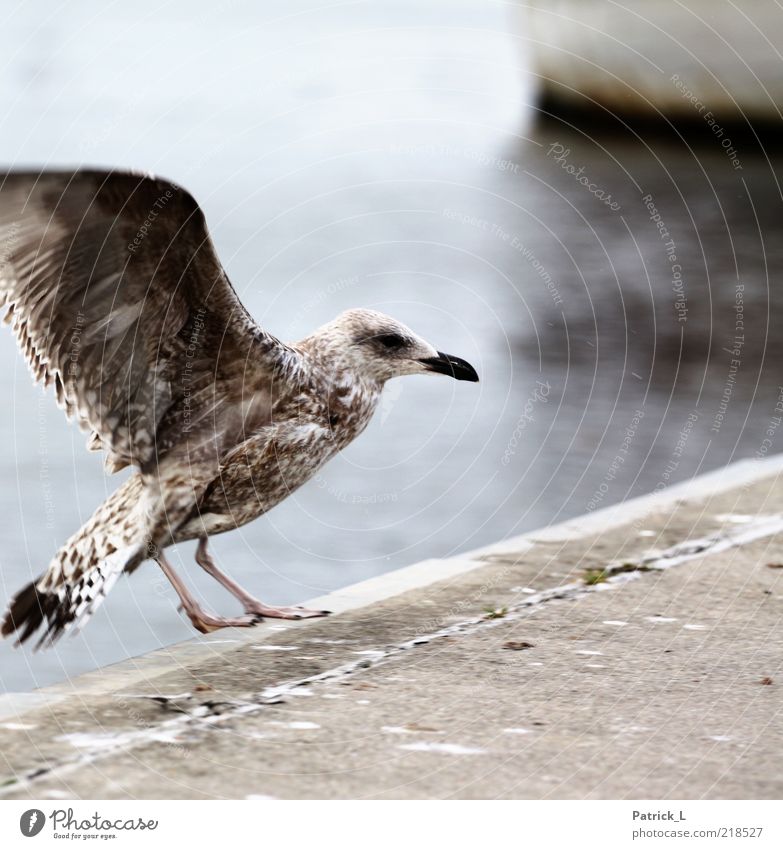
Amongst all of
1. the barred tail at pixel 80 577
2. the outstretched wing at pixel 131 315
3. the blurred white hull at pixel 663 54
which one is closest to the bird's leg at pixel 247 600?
the barred tail at pixel 80 577

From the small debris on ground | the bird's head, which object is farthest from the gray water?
the small debris on ground

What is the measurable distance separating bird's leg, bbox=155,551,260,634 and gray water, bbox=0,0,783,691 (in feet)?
2.87

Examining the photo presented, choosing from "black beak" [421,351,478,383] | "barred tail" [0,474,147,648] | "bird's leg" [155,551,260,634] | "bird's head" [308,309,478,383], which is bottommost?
"bird's leg" [155,551,260,634]

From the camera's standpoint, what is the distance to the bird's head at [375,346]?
168 inches

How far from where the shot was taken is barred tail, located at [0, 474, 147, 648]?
13.9 feet

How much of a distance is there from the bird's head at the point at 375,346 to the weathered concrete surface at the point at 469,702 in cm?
91

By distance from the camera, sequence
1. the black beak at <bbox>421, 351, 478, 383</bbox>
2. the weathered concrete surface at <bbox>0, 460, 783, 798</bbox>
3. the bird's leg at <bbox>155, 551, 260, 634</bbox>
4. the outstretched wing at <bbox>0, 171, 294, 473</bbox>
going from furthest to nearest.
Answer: the bird's leg at <bbox>155, 551, 260, 634</bbox> < the black beak at <bbox>421, 351, 478, 383</bbox> < the outstretched wing at <bbox>0, 171, 294, 473</bbox> < the weathered concrete surface at <bbox>0, 460, 783, 798</bbox>

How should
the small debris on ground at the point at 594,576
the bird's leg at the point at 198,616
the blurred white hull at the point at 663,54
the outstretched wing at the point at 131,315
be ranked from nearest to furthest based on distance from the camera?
the outstretched wing at the point at 131,315 → the bird's leg at the point at 198,616 → the small debris on ground at the point at 594,576 → the blurred white hull at the point at 663,54

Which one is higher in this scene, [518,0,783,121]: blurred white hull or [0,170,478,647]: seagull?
[518,0,783,121]: blurred white hull

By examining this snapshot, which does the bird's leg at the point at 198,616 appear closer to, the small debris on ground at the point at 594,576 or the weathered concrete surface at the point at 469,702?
the weathered concrete surface at the point at 469,702

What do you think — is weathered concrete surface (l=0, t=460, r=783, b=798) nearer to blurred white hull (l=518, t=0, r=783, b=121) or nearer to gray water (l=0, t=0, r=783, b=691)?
gray water (l=0, t=0, r=783, b=691)

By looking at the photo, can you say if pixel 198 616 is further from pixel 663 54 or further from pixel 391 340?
pixel 663 54

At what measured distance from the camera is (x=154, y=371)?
165 inches

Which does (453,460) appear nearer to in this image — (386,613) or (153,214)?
(386,613)
